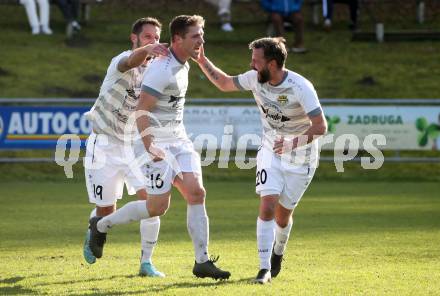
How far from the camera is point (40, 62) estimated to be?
26.3 meters

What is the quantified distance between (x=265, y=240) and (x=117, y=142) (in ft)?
6.04

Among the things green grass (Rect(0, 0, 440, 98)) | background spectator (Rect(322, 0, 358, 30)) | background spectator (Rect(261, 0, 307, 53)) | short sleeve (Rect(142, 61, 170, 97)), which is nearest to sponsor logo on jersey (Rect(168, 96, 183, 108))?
short sleeve (Rect(142, 61, 170, 97))

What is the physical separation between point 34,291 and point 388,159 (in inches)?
523

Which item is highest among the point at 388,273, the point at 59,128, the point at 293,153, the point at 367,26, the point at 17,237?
the point at 293,153

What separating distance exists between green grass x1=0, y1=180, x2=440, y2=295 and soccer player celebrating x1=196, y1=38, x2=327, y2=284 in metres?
0.39

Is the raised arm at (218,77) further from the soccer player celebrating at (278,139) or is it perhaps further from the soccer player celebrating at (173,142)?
the soccer player celebrating at (173,142)

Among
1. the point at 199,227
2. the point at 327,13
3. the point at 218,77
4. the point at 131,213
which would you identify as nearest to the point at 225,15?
the point at 327,13

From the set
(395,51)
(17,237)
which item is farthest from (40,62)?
(17,237)

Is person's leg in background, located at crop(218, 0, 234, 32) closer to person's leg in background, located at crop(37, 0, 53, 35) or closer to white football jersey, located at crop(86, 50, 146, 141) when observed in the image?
person's leg in background, located at crop(37, 0, 53, 35)

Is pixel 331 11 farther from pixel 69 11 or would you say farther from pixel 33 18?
pixel 33 18

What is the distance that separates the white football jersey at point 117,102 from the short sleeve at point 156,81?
0.62m

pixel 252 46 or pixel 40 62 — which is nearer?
pixel 252 46

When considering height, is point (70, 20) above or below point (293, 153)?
→ below

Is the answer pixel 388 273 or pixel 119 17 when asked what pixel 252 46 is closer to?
pixel 388 273
